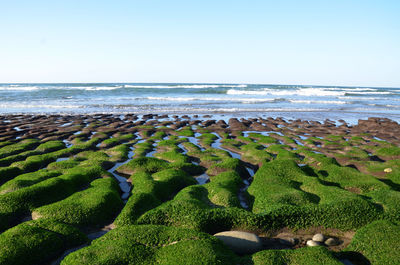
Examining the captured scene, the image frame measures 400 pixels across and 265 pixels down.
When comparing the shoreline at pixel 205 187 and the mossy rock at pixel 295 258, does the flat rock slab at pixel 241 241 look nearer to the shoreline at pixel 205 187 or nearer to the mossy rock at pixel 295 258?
the shoreline at pixel 205 187

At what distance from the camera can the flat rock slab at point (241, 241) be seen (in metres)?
5.08

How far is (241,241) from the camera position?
17.0 ft

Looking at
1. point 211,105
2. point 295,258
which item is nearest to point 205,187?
point 295,258

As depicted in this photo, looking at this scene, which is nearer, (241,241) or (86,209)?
(241,241)

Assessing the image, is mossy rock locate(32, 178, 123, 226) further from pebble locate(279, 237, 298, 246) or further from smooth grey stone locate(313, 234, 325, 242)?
smooth grey stone locate(313, 234, 325, 242)

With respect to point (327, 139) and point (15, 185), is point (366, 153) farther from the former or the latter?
point (15, 185)

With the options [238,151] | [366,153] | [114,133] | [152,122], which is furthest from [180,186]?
[152,122]

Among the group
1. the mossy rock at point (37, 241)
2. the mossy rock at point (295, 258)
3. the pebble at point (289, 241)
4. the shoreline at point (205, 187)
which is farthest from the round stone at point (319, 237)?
the mossy rock at point (37, 241)

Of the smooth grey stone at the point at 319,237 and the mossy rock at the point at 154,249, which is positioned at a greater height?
the mossy rock at the point at 154,249

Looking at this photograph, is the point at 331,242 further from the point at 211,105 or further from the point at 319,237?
the point at 211,105

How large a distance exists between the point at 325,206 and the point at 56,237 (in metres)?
5.44

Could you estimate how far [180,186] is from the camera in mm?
8922

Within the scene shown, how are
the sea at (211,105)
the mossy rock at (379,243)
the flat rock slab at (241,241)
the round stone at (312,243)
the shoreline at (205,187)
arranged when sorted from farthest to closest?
the sea at (211,105), the shoreline at (205,187), the round stone at (312,243), the flat rock slab at (241,241), the mossy rock at (379,243)

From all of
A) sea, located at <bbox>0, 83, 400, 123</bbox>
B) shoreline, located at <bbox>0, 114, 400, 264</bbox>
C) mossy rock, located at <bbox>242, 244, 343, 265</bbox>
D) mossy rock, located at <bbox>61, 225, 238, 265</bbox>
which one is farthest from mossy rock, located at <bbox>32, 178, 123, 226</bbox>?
sea, located at <bbox>0, 83, 400, 123</bbox>
